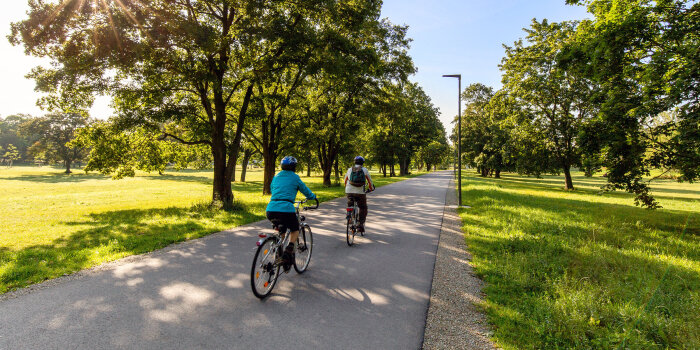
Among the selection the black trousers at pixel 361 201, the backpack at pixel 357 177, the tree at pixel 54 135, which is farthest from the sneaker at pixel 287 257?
the tree at pixel 54 135

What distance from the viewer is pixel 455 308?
3793mm

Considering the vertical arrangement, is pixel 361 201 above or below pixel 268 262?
Result: above

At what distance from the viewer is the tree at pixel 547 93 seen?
2018cm

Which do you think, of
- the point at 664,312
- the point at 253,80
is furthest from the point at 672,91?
the point at 253,80

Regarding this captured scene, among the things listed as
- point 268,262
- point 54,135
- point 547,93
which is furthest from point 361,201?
point 54,135

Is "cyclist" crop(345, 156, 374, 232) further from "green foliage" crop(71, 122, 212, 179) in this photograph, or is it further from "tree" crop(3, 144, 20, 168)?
"tree" crop(3, 144, 20, 168)

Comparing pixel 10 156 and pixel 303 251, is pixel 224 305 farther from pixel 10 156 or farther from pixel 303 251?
pixel 10 156

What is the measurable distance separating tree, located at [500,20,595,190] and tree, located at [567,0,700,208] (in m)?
11.3

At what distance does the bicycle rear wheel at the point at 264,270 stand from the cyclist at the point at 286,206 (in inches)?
10.6

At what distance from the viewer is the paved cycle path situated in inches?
120

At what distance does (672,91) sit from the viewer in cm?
677

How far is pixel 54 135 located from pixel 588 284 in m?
69.6

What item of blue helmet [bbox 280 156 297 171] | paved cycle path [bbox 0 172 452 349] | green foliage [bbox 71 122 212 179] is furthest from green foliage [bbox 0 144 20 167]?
blue helmet [bbox 280 156 297 171]

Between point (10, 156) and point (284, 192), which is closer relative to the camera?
point (284, 192)
